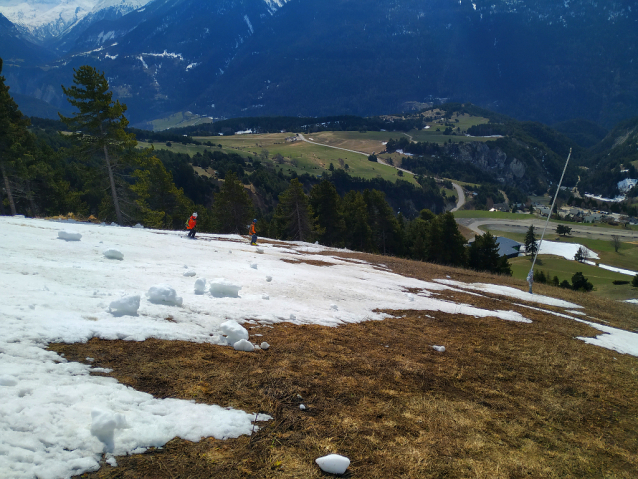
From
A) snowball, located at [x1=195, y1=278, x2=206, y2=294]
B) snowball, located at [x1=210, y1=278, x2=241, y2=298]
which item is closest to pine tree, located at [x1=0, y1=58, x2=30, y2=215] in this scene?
snowball, located at [x1=195, y1=278, x2=206, y2=294]

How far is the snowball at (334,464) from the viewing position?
3518 mm

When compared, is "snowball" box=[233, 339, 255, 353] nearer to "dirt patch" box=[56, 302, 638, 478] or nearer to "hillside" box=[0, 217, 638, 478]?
"hillside" box=[0, 217, 638, 478]

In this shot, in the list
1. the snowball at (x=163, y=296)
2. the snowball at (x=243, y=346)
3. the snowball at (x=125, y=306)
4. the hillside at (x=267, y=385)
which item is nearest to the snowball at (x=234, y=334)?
the hillside at (x=267, y=385)

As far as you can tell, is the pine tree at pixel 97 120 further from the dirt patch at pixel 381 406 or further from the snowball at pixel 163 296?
the dirt patch at pixel 381 406

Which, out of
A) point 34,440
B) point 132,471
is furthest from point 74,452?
point 132,471

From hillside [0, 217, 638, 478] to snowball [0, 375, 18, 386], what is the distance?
0.07 ft

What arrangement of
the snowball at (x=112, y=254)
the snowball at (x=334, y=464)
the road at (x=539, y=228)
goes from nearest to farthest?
the snowball at (x=334, y=464) < the snowball at (x=112, y=254) < the road at (x=539, y=228)

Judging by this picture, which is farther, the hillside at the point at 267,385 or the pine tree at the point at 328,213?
the pine tree at the point at 328,213

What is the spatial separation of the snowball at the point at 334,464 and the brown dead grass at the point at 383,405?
0.13m

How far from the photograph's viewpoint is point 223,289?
8688mm

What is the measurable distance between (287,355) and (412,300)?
7952mm

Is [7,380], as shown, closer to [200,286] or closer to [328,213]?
[200,286]

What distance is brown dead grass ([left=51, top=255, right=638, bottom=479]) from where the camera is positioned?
3.75 meters

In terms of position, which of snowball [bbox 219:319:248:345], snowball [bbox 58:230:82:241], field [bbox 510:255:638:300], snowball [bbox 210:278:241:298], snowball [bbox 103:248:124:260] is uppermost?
snowball [bbox 58:230:82:241]
